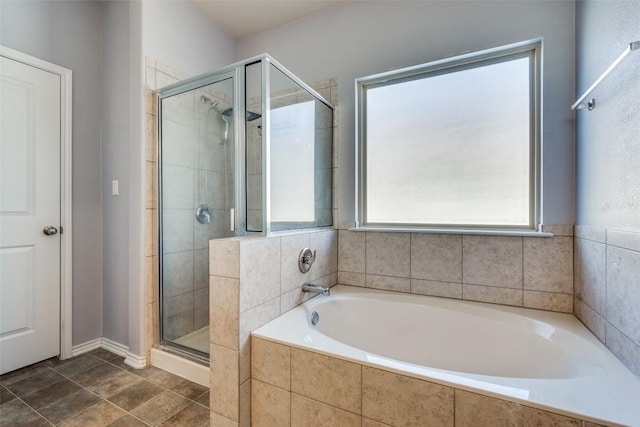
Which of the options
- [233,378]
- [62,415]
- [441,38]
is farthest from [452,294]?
[62,415]

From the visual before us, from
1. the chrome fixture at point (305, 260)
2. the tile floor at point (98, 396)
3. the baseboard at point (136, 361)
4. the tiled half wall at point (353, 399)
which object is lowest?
the tile floor at point (98, 396)

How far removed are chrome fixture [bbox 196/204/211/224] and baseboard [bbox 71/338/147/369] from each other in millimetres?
949

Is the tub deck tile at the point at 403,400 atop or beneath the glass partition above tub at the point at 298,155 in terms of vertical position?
beneath

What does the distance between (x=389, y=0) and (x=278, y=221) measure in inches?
67.2

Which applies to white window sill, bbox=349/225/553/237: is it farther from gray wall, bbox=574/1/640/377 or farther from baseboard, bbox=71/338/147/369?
baseboard, bbox=71/338/147/369

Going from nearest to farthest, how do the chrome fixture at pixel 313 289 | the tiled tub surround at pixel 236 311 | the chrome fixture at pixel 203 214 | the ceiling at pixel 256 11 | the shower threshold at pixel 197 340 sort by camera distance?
the tiled tub surround at pixel 236 311 < the chrome fixture at pixel 313 289 < the shower threshold at pixel 197 340 < the chrome fixture at pixel 203 214 < the ceiling at pixel 256 11

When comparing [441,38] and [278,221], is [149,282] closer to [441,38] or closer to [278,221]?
A: [278,221]

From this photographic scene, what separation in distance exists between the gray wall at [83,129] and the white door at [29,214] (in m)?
0.11

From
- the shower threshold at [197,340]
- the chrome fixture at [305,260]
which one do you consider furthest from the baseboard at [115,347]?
the chrome fixture at [305,260]

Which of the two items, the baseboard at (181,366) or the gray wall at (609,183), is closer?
the gray wall at (609,183)

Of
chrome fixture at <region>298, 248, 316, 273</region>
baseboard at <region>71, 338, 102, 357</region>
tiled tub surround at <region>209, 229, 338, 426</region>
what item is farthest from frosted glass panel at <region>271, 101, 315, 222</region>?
baseboard at <region>71, 338, 102, 357</region>

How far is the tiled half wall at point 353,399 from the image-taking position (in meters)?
0.85

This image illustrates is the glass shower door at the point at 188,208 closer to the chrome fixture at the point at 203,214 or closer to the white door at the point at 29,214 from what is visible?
the chrome fixture at the point at 203,214

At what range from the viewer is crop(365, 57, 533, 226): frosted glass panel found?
1720 millimetres
